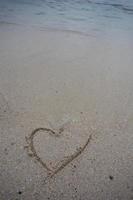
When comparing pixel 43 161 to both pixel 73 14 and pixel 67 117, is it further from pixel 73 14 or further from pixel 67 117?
pixel 73 14

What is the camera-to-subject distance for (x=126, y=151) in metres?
1.84

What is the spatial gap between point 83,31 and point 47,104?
8.69 feet

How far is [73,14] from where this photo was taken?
5699mm

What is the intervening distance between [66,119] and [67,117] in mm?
33

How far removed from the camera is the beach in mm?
1565

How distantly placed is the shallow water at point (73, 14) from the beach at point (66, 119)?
4.12 feet

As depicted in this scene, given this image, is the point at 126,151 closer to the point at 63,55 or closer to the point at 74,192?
the point at 74,192

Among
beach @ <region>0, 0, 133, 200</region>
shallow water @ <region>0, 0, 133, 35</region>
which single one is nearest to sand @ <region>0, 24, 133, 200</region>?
beach @ <region>0, 0, 133, 200</region>

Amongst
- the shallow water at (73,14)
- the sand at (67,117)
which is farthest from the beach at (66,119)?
the shallow water at (73,14)

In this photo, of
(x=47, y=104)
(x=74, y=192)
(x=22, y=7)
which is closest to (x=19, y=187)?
(x=74, y=192)

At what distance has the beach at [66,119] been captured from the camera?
157 cm

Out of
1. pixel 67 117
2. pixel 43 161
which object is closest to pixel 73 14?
pixel 67 117

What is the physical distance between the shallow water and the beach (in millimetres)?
1255

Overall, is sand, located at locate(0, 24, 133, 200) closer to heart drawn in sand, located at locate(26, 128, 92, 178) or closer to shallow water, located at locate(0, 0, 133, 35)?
heart drawn in sand, located at locate(26, 128, 92, 178)
